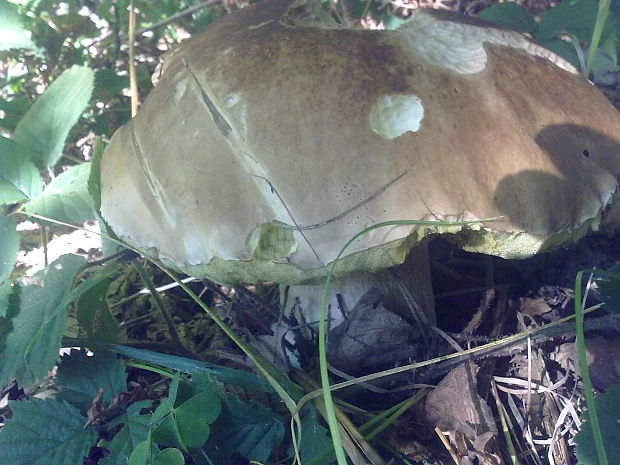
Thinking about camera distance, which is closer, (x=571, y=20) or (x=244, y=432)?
(x=244, y=432)

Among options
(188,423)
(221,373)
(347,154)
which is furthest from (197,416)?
(347,154)

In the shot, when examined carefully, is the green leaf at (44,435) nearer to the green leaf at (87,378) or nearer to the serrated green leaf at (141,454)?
the green leaf at (87,378)

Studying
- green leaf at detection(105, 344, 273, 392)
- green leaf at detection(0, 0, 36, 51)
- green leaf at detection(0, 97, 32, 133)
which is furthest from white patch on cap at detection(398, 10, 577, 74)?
green leaf at detection(0, 97, 32, 133)

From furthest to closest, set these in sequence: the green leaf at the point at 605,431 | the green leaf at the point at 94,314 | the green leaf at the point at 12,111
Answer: the green leaf at the point at 12,111 < the green leaf at the point at 94,314 < the green leaf at the point at 605,431

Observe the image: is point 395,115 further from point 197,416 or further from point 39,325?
point 39,325

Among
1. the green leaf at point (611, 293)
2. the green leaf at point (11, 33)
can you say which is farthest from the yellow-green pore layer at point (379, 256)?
the green leaf at point (11, 33)

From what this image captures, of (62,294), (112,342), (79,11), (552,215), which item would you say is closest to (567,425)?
(552,215)
